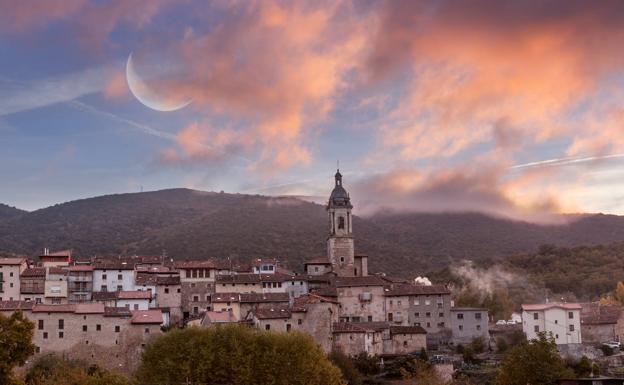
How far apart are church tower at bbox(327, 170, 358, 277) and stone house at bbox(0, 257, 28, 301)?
30.8m

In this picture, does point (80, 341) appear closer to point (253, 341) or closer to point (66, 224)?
point (253, 341)

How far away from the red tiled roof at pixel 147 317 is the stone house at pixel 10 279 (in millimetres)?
10844

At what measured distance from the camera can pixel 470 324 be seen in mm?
82938

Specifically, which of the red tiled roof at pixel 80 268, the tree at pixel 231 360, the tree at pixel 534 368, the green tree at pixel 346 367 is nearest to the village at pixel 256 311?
the red tiled roof at pixel 80 268

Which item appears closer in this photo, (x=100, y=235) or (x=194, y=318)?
(x=194, y=318)

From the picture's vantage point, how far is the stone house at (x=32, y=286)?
3073 inches

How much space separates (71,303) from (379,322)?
85.1 ft

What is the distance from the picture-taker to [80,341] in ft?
233

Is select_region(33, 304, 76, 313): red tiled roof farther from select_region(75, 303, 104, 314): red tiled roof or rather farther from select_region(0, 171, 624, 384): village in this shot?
select_region(75, 303, 104, 314): red tiled roof

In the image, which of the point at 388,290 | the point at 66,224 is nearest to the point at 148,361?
the point at 388,290

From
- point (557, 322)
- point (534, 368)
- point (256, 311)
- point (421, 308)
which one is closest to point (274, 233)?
point (421, 308)

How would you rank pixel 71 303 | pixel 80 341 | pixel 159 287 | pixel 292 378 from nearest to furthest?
pixel 292 378 → pixel 80 341 → pixel 71 303 → pixel 159 287

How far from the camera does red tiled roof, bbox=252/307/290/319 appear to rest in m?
74.7

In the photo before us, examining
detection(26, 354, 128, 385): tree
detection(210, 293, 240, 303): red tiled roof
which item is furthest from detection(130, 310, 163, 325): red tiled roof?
detection(210, 293, 240, 303): red tiled roof
